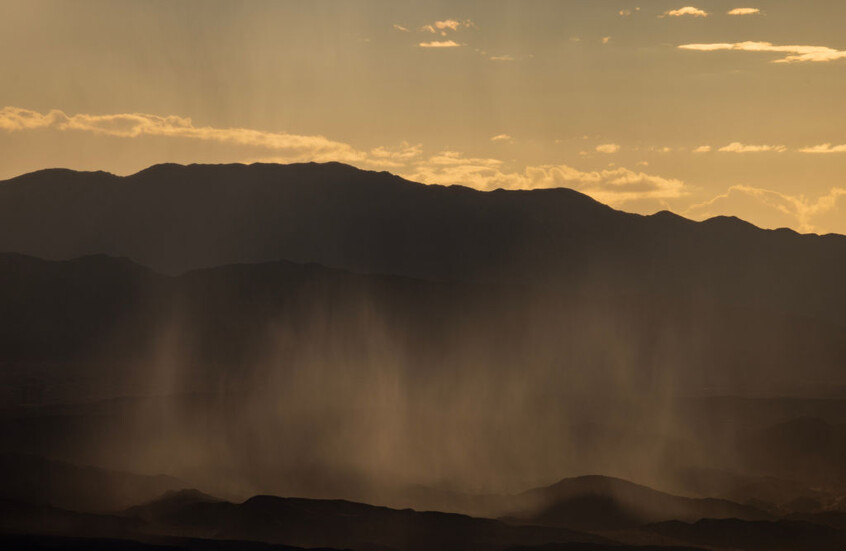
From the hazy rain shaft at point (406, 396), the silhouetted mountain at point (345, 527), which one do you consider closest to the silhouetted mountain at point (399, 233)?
the hazy rain shaft at point (406, 396)

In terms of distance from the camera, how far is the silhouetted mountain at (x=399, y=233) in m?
159

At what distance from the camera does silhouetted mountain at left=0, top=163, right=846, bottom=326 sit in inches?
6245

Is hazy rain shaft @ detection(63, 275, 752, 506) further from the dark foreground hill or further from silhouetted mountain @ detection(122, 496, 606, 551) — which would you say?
silhouetted mountain @ detection(122, 496, 606, 551)

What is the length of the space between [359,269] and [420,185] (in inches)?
1354

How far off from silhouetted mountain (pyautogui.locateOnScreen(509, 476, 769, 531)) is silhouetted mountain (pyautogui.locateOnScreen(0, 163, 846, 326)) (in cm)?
9188

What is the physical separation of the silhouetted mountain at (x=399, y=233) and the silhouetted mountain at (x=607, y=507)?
9188 cm

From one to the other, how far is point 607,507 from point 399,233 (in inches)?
4208

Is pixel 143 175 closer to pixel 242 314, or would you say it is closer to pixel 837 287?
pixel 242 314

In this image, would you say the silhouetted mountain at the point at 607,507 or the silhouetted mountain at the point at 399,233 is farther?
the silhouetted mountain at the point at 399,233

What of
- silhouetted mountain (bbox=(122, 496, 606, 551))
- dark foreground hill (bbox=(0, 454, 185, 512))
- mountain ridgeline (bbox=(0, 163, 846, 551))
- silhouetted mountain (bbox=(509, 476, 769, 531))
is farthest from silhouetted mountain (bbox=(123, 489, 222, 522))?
silhouetted mountain (bbox=(509, 476, 769, 531))

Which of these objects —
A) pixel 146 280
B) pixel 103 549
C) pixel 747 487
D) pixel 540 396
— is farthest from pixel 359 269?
pixel 103 549

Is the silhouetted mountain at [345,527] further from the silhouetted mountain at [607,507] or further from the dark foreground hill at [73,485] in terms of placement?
the dark foreground hill at [73,485]

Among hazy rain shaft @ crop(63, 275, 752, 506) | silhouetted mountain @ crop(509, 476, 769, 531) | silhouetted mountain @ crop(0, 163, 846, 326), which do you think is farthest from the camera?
silhouetted mountain @ crop(0, 163, 846, 326)

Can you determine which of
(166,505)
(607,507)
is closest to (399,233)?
(607,507)
